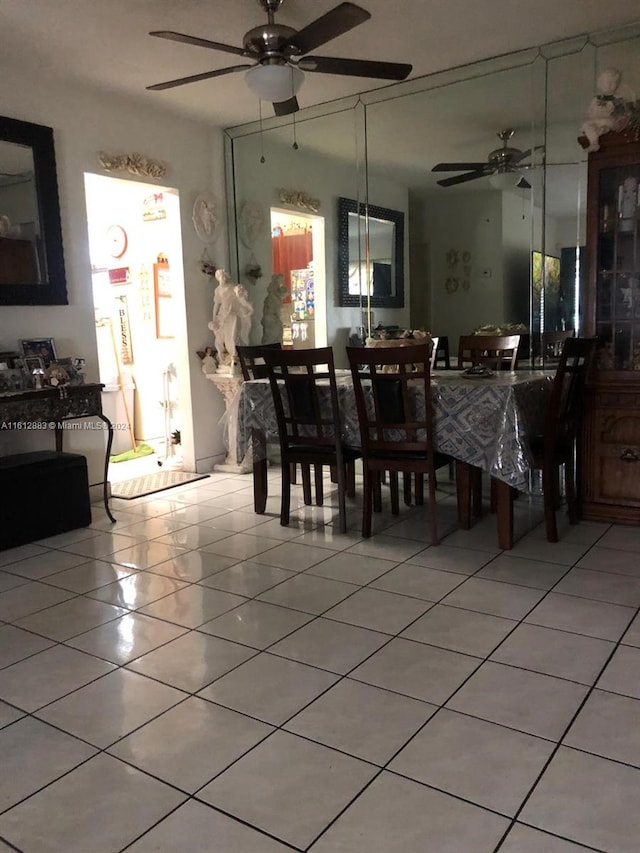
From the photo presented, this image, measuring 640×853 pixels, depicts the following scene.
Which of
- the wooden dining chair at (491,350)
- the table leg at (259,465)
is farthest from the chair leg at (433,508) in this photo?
the wooden dining chair at (491,350)

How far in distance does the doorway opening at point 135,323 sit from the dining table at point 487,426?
282 cm

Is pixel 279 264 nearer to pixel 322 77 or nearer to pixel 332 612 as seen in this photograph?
pixel 322 77

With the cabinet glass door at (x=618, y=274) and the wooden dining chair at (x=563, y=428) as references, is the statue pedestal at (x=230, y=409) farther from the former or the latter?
the cabinet glass door at (x=618, y=274)

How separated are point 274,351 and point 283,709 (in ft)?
6.61

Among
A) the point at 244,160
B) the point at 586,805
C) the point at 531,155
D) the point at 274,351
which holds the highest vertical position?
the point at 244,160

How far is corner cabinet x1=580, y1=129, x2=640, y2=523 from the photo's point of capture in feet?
11.6

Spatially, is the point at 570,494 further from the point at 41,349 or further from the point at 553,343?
the point at 41,349

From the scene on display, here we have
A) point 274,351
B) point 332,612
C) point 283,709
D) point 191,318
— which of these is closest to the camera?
point 283,709

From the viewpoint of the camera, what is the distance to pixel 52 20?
336cm

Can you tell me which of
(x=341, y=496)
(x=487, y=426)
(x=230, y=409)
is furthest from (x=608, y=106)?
(x=230, y=409)

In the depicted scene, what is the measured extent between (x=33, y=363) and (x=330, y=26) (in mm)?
2428

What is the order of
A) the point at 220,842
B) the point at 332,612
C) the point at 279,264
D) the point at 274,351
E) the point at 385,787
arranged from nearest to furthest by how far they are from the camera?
the point at 220,842
the point at 385,787
the point at 332,612
the point at 274,351
the point at 279,264

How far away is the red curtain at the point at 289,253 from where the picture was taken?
5.69 metres

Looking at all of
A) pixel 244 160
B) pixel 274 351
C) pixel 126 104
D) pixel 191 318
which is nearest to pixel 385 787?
pixel 274 351
